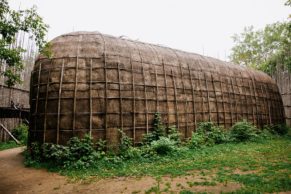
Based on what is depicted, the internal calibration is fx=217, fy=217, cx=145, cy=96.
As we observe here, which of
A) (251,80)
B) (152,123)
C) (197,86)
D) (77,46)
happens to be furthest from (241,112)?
(77,46)

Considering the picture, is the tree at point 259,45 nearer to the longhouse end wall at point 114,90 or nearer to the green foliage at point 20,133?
the longhouse end wall at point 114,90

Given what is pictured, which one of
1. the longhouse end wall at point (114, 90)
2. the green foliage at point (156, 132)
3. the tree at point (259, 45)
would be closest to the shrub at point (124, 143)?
the longhouse end wall at point (114, 90)

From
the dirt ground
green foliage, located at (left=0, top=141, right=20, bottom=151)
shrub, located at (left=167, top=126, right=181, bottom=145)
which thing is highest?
shrub, located at (left=167, top=126, right=181, bottom=145)

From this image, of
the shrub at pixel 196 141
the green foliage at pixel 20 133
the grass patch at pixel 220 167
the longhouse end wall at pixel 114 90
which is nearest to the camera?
the grass patch at pixel 220 167

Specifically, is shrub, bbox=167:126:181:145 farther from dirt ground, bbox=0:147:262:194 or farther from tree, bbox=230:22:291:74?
tree, bbox=230:22:291:74

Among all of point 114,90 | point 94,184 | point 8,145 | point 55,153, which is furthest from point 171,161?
point 8,145

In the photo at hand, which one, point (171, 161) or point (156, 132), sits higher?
point (156, 132)

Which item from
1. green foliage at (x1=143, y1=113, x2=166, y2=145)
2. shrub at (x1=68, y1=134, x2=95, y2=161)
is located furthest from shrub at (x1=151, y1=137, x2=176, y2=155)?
shrub at (x1=68, y1=134, x2=95, y2=161)

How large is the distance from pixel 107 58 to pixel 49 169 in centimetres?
536

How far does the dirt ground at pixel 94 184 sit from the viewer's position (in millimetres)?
5918

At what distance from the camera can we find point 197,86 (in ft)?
43.7

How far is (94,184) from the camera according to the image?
6586 mm

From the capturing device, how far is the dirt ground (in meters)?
5.92

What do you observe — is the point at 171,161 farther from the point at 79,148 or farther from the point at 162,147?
the point at 79,148
